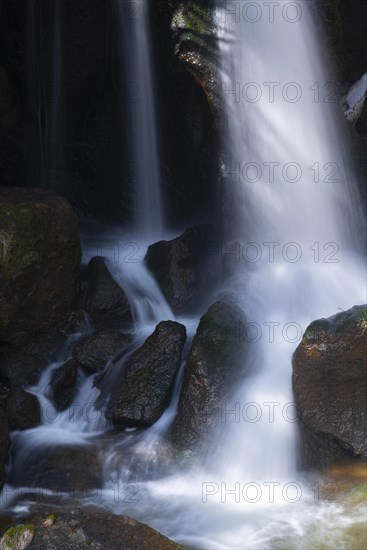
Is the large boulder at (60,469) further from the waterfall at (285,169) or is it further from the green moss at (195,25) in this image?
the green moss at (195,25)

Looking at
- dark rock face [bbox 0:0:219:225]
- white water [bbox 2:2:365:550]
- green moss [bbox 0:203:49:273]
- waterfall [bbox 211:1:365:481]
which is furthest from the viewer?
dark rock face [bbox 0:0:219:225]

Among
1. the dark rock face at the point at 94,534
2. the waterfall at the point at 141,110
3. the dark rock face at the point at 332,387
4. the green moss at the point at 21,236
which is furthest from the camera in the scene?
the waterfall at the point at 141,110

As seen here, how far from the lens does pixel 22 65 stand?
821 centimetres

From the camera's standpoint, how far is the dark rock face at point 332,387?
5.34 meters

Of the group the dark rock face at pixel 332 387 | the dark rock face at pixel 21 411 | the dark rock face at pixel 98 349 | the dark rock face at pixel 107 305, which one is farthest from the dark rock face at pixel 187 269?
the dark rock face at pixel 21 411

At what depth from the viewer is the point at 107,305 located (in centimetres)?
703

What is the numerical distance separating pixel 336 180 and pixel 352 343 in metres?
3.23

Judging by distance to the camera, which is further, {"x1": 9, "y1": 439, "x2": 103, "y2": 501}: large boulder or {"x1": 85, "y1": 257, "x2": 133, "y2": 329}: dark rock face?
{"x1": 85, "y1": 257, "x2": 133, "y2": 329}: dark rock face

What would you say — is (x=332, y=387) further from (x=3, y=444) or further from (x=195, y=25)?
(x=195, y=25)

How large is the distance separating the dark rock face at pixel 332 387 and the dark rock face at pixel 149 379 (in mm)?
1188

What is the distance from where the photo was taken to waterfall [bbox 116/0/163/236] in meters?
8.44

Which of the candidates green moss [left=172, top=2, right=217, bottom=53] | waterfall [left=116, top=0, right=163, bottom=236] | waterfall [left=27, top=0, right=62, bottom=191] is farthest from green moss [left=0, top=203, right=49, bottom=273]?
green moss [left=172, top=2, right=217, bottom=53]

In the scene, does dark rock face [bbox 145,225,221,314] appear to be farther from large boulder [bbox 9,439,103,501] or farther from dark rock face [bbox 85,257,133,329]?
large boulder [bbox 9,439,103,501]

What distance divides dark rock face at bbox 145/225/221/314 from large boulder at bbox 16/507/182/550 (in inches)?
149
